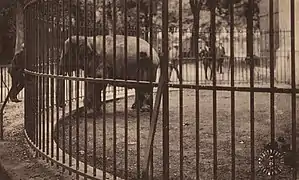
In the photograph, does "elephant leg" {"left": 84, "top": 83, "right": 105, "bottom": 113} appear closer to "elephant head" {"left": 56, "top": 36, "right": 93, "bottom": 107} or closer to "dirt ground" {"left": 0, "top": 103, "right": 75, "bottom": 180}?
→ "elephant head" {"left": 56, "top": 36, "right": 93, "bottom": 107}

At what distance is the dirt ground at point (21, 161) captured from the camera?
623 centimetres

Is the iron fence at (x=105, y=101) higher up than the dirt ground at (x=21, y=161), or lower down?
higher up

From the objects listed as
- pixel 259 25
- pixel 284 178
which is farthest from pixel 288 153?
pixel 259 25

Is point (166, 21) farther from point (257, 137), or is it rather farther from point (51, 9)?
point (257, 137)

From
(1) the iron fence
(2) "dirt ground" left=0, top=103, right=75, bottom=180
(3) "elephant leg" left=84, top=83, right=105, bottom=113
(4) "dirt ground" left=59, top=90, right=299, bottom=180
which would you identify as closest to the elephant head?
(1) the iron fence

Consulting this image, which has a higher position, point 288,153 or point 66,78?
point 66,78

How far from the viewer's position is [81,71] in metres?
6.27

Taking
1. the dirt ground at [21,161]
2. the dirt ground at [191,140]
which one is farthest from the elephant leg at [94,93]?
the dirt ground at [21,161]

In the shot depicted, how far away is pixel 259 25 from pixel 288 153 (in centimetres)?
1840

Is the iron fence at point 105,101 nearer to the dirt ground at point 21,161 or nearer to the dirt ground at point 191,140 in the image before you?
the dirt ground at point 191,140

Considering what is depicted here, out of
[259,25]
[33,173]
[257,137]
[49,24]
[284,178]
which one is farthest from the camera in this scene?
[259,25]

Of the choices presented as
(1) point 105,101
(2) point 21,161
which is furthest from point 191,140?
(1) point 105,101

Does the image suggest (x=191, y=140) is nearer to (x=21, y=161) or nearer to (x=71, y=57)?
(x=21, y=161)

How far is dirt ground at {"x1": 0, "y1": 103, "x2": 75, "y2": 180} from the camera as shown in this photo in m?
6.23
